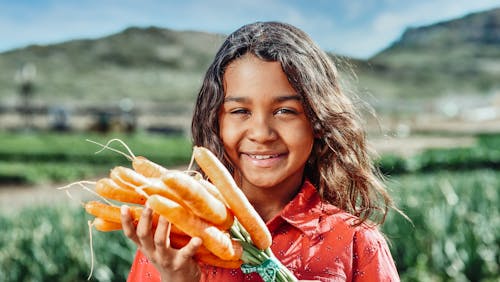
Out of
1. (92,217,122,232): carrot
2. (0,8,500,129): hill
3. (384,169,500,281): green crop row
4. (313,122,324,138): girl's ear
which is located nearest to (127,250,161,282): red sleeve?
(92,217,122,232): carrot

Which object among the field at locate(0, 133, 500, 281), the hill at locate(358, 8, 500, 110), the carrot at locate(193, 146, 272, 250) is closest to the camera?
the carrot at locate(193, 146, 272, 250)

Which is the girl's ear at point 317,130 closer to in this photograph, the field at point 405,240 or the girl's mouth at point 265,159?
the girl's mouth at point 265,159

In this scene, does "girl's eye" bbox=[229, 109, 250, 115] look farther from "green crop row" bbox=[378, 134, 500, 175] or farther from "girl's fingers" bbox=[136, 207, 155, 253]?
"green crop row" bbox=[378, 134, 500, 175]

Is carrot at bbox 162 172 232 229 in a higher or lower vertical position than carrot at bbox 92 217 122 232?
higher

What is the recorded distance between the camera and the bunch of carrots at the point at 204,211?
1.31m

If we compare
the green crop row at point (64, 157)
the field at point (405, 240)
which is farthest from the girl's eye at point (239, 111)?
the green crop row at point (64, 157)

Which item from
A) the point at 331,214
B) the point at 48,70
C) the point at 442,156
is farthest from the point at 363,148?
the point at 48,70

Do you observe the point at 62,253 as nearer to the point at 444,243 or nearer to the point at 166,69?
the point at 444,243

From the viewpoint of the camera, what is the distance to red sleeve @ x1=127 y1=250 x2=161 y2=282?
5.20 feet

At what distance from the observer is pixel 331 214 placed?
164 centimetres

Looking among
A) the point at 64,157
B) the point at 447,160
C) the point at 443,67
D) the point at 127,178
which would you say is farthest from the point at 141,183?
the point at 443,67

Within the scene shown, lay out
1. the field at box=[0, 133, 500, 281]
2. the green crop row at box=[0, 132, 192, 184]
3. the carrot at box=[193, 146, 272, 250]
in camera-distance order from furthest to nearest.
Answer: the green crop row at box=[0, 132, 192, 184]
the field at box=[0, 133, 500, 281]
the carrot at box=[193, 146, 272, 250]

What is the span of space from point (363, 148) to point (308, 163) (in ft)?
0.58

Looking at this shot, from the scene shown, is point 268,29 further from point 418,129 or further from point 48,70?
point 48,70
